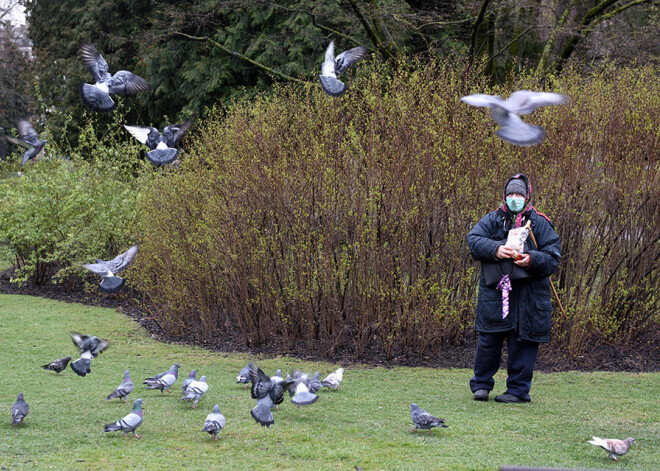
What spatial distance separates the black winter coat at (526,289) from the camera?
606 centimetres

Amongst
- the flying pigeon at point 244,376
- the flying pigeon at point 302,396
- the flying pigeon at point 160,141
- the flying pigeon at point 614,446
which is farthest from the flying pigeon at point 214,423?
the flying pigeon at point 160,141

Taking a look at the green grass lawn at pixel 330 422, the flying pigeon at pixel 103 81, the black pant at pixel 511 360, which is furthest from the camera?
the flying pigeon at pixel 103 81

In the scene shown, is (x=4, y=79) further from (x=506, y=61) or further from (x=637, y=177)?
(x=637, y=177)

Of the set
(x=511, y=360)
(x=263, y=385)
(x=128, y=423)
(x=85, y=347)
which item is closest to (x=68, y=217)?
(x=85, y=347)

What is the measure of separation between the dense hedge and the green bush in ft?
15.3

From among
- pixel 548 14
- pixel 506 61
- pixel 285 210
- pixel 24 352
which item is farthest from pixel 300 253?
pixel 548 14

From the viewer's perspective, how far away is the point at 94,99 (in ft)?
24.2

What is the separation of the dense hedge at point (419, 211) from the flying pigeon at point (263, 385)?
3101mm

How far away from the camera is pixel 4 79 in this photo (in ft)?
111

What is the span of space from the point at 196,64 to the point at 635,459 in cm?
1533

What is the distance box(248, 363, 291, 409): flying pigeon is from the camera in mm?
5098

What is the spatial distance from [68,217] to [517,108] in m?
10.5

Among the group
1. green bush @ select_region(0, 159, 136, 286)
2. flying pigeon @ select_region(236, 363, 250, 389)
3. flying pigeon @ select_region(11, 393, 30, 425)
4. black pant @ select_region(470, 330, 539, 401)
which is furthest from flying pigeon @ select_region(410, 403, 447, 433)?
green bush @ select_region(0, 159, 136, 286)

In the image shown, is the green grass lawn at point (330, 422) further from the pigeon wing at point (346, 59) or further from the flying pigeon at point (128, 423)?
the pigeon wing at point (346, 59)
